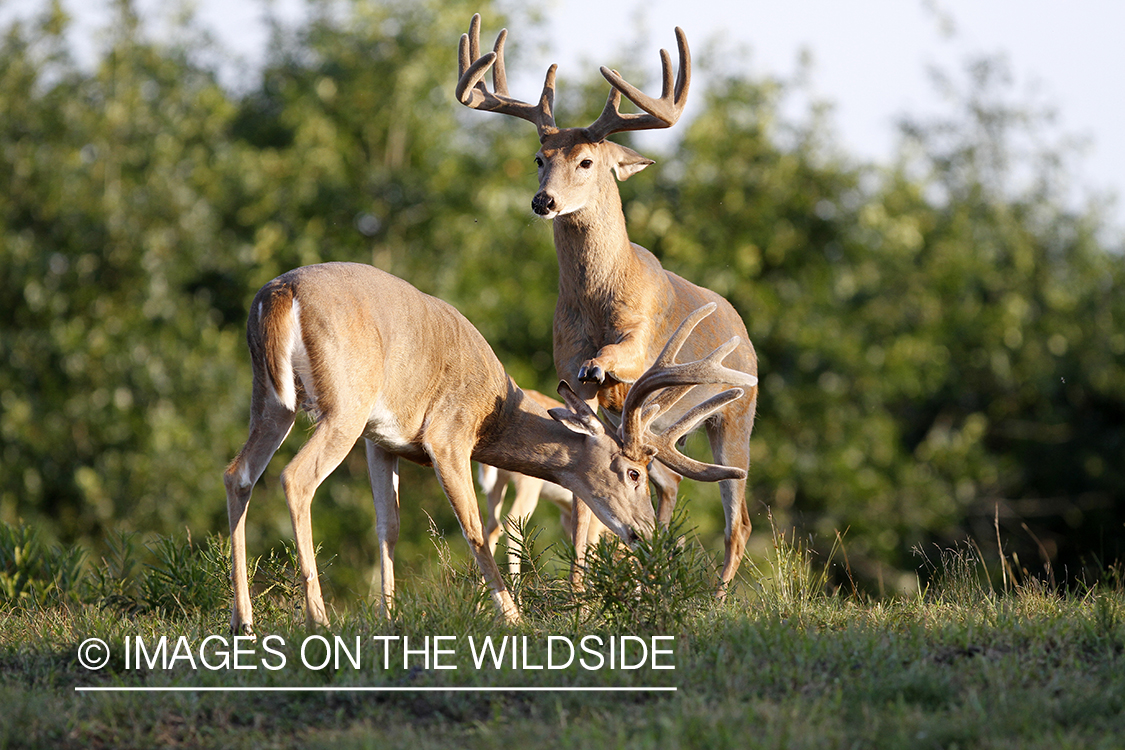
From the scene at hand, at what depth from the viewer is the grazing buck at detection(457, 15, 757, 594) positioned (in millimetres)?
7570

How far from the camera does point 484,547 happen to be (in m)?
6.89

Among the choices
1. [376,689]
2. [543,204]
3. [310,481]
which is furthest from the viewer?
[543,204]

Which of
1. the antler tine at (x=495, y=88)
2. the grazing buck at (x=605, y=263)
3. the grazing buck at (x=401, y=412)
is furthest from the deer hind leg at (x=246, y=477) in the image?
the antler tine at (x=495, y=88)

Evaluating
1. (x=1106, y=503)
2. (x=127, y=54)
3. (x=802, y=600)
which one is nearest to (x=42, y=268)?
(x=127, y=54)

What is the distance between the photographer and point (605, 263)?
26.0 ft

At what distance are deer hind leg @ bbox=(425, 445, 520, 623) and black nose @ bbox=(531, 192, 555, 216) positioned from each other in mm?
1498

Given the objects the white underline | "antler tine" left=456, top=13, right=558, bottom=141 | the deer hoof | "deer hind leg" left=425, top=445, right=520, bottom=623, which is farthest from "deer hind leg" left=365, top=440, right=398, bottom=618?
the white underline

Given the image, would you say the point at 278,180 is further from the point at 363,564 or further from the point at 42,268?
the point at 363,564

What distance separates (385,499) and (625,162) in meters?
2.67

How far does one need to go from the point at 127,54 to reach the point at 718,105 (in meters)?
10.7

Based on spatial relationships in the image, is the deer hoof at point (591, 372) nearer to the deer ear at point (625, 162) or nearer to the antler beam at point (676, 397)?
the antler beam at point (676, 397)
